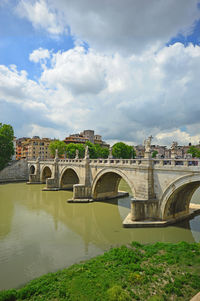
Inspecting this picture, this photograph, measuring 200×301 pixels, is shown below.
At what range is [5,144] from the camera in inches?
1666

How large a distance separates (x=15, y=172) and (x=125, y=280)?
44.1 metres

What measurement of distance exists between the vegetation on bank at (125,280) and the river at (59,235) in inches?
65.0

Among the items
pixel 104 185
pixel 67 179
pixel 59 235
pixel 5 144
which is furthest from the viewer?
pixel 5 144

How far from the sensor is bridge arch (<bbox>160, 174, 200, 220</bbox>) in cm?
1272

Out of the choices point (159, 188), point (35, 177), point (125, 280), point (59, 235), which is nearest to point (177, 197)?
point (159, 188)

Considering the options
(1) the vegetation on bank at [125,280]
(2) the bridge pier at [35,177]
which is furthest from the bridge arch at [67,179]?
(1) the vegetation on bank at [125,280]

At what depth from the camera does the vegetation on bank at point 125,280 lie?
6000 millimetres

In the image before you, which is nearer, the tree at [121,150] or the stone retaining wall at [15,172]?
the stone retaining wall at [15,172]

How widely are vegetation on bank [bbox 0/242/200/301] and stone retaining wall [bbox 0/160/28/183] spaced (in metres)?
40.1

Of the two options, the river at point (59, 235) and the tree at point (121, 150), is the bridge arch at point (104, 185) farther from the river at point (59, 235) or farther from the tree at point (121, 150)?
the tree at point (121, 150)

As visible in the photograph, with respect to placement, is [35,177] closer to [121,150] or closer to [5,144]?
[5,144]

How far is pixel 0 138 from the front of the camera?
135ft

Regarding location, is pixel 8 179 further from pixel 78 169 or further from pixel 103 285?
pixel 103 285

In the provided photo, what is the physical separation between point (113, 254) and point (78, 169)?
1769 cm
